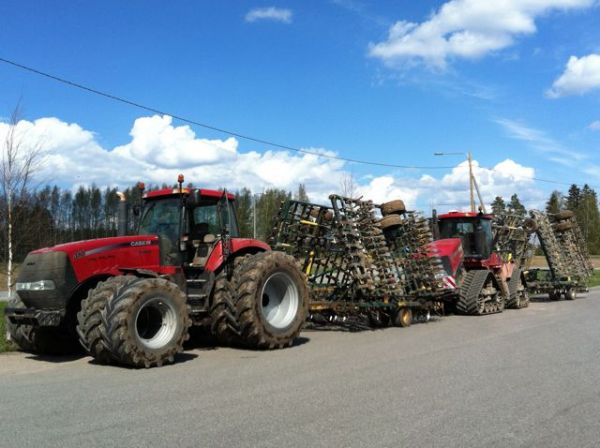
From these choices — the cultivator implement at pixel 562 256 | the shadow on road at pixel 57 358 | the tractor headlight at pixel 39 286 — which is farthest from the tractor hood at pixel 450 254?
the tractor headlight at pixel 39 286

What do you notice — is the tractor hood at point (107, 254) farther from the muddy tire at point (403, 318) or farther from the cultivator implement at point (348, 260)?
the muddy tire at point (403, 318)

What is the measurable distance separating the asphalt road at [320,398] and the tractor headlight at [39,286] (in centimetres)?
112

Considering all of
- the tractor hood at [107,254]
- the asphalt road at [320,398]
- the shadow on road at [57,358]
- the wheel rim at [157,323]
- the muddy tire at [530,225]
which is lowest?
the asphalt road at [320,398]

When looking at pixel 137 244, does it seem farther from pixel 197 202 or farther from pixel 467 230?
pixel 467 230

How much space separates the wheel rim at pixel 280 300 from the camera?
35.0 ft

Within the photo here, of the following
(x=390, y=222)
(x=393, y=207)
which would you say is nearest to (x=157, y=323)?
(x=390, y=222)

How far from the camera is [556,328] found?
42.7ft

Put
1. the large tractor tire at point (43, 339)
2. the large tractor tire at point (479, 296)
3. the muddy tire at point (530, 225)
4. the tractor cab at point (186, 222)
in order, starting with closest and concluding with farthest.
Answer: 1. the large tractor tire at point (43, 339)
2. the tractor cab at point (186, 222)
3. the large tractor tire at point (479, 296)
4. the muddy tire at point (530, 225)

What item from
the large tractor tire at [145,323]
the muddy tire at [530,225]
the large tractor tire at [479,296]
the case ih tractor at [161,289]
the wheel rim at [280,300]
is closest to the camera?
the large tractor tire at [145,323]

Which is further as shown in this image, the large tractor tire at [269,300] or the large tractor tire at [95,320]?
the large tractor tire at [269,300]

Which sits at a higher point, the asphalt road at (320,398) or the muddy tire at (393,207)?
the muddy tire at (393,207)

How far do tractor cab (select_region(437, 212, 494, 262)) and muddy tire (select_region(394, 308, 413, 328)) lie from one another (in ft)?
15.3

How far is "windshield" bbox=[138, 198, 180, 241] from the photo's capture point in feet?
32.8

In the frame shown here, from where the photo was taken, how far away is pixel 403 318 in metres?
13.8
